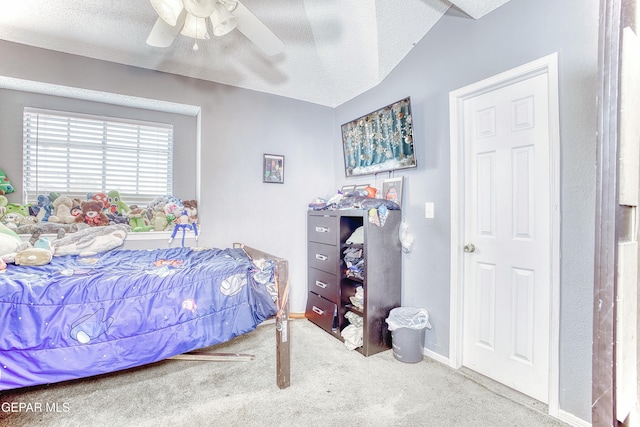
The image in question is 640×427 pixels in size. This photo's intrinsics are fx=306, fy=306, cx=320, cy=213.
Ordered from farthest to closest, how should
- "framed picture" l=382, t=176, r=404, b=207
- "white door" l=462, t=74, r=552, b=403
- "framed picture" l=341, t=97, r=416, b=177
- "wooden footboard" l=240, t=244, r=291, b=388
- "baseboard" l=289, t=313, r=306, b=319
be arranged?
"baseboard" l=289, t=313, r=306, b=319
"framed picture" l=382, t=176, r=404, b=207
"framed picture" l=341, t=97, r=416, b=177
"wooden footboard" l=240, t=244, r=291, b=388
"white door" l=462, t=74, r=552, b=403

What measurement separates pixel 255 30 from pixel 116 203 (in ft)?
6.87

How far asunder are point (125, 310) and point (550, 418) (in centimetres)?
251

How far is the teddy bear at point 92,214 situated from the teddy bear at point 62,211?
0.06 meters

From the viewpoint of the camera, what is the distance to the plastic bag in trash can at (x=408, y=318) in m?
2.40

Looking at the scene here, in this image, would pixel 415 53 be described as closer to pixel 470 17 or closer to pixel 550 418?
pixel 470 17

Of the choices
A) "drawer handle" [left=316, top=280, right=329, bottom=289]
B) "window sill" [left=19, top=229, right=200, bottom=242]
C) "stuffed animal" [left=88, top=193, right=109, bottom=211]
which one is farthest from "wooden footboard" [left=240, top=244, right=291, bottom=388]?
"stuffed animal" [left=88, top=193, right=109, bottom=211]

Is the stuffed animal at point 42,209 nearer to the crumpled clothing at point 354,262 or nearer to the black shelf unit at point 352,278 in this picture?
the black shelf unit at point 352,278

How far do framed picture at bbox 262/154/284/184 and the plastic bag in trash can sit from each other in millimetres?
1819

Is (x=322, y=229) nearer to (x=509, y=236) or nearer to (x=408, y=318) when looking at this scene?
(x=408, y=318)

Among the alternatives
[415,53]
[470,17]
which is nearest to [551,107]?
[470,17]

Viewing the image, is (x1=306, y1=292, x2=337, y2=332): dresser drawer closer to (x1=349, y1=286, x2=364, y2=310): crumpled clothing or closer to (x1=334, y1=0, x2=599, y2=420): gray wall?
(x1=349, y1=286, x2=364, y2=310): crumpled clothing

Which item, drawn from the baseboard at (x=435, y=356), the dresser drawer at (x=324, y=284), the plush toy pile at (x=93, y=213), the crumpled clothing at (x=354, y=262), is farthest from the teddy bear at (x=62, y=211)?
the baseboard at (x=435, y=356)

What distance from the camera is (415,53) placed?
262 centimetres

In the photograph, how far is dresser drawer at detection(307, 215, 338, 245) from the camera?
2922 mm
